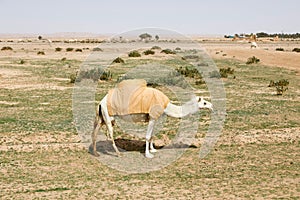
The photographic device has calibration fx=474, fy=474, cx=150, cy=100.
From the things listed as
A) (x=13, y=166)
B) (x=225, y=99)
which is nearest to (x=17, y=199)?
(x=13, y=166)

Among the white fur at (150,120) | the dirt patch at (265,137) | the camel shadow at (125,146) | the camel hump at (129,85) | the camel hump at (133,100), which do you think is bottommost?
the camel shadow at (125,146)

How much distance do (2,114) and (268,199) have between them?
11.7 metres

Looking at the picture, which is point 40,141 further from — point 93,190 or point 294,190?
point 294,190

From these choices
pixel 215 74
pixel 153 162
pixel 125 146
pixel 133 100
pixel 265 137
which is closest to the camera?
pixel 133 100

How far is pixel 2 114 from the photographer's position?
698 inches

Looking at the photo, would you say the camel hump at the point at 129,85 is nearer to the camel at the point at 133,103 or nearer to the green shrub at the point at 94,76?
the camel at the point at 133,103

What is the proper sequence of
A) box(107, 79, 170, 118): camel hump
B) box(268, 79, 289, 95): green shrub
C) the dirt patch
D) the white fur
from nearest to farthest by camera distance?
box(107, 79, 170, 118): camel hump, the white fur, the dirt patch, box(268, 79, 289, 95): green shrub

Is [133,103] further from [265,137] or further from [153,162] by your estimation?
[265,137]

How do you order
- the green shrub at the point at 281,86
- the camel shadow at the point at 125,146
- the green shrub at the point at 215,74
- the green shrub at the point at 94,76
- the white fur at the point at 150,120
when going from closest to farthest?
the white fur at the point at 150,120 < the camel shadow at the point at 125,146 < the green shrub at the point at 281,86 < the green shrub at the point at 94,76 < the green shrub at the point at 215,74

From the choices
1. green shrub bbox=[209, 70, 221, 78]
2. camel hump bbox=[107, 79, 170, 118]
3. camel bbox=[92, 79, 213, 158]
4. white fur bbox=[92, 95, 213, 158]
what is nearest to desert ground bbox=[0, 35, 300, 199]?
white fur bbox=[92, 95, 213, 158]

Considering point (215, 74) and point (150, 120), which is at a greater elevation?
point (150, 120)

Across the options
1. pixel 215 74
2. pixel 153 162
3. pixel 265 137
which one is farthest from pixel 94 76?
pixel 153 162

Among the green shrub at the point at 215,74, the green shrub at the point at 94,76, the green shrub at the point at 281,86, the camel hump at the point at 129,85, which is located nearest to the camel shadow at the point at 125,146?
the camel hump at the point at 129,85

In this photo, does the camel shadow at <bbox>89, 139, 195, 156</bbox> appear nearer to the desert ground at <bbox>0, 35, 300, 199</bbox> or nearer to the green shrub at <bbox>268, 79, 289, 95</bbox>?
the desert ground at <bbox>0, 35, 300, 199</bbox>
